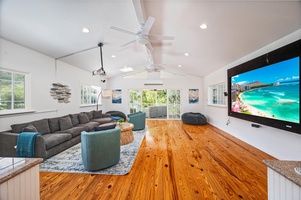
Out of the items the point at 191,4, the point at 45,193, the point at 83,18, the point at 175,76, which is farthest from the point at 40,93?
the point at 175,76

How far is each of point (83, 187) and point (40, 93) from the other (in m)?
3.24

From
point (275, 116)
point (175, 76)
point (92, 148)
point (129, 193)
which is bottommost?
point (129, 193)

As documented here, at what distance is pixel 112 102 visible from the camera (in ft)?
28.0

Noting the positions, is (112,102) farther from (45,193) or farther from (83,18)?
(45,193)

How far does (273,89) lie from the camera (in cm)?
288

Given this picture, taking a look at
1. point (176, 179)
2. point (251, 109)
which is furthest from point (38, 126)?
point (251, 109)

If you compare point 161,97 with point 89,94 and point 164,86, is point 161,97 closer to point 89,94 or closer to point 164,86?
point 164,86

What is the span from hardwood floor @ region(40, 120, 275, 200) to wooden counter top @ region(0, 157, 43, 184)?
1208 mm

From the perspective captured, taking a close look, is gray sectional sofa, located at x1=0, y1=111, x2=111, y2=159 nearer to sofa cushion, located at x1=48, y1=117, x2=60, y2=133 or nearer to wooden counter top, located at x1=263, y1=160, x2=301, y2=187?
sofa cushion, located at x1=48, y1=117, x2=60, y2=133

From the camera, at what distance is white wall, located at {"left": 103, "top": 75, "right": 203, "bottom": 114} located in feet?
27.0

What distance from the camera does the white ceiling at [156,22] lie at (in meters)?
2.33

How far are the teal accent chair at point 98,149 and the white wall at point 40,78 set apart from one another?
218 centimetres

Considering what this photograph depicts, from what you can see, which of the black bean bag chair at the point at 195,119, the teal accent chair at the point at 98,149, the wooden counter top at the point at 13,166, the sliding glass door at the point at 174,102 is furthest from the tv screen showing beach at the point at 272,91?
the sliding glass door at the point at 174,102

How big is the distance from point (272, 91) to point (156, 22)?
3.00 meters
